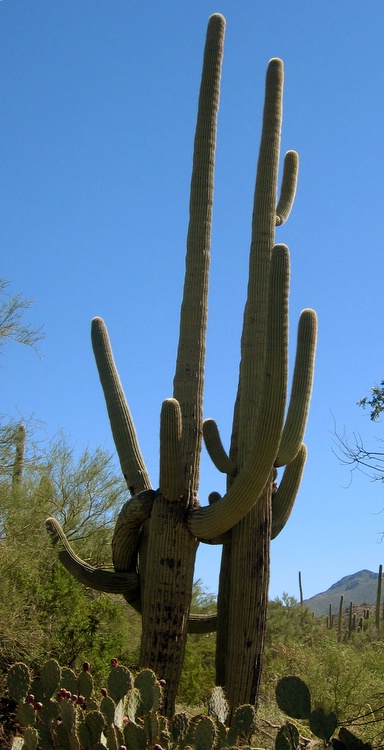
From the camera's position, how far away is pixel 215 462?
10.9 meters

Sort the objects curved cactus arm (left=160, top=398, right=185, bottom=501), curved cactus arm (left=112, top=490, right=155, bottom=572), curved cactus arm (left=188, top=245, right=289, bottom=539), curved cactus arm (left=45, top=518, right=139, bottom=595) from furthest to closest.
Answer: curved cactus arm (left=45, top=518, right=139, bottom=595) < curved cactus arm (left=112, top=490, right=155, bottom=572) < curved cactus arm (left=160, top=398, right=185, bottom=501) < curved cactus arm (left=188, top=245, right=289, bottom=539)

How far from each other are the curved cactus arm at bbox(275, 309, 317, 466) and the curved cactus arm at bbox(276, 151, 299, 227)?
1.89 meters

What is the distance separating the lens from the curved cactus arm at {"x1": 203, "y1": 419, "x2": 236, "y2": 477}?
10891 mm

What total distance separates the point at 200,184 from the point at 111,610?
748 centimetres

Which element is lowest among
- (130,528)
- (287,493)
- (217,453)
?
(130,528)

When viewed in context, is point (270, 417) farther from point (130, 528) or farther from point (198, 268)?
point (198, 268)

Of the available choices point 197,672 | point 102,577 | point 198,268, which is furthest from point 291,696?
point 197,672

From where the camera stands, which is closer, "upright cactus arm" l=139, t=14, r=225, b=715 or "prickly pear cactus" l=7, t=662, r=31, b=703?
"prickly pear cactus" l=7, t=662, r=31, b=703

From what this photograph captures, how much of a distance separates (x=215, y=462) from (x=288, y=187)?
149 inches

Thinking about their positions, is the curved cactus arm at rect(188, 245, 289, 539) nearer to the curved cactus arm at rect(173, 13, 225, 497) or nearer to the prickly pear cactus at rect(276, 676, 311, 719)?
the curved cactus arm at rect(173, 13, 225, 497)

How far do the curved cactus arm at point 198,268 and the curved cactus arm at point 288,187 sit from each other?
1160 mm

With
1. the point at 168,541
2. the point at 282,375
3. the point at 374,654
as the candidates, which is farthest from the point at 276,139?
the point at 374,654

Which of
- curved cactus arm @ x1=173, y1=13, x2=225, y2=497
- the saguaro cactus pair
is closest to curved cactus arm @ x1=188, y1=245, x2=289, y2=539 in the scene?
the saguaro cactus pair

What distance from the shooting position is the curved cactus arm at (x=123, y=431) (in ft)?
35.8
